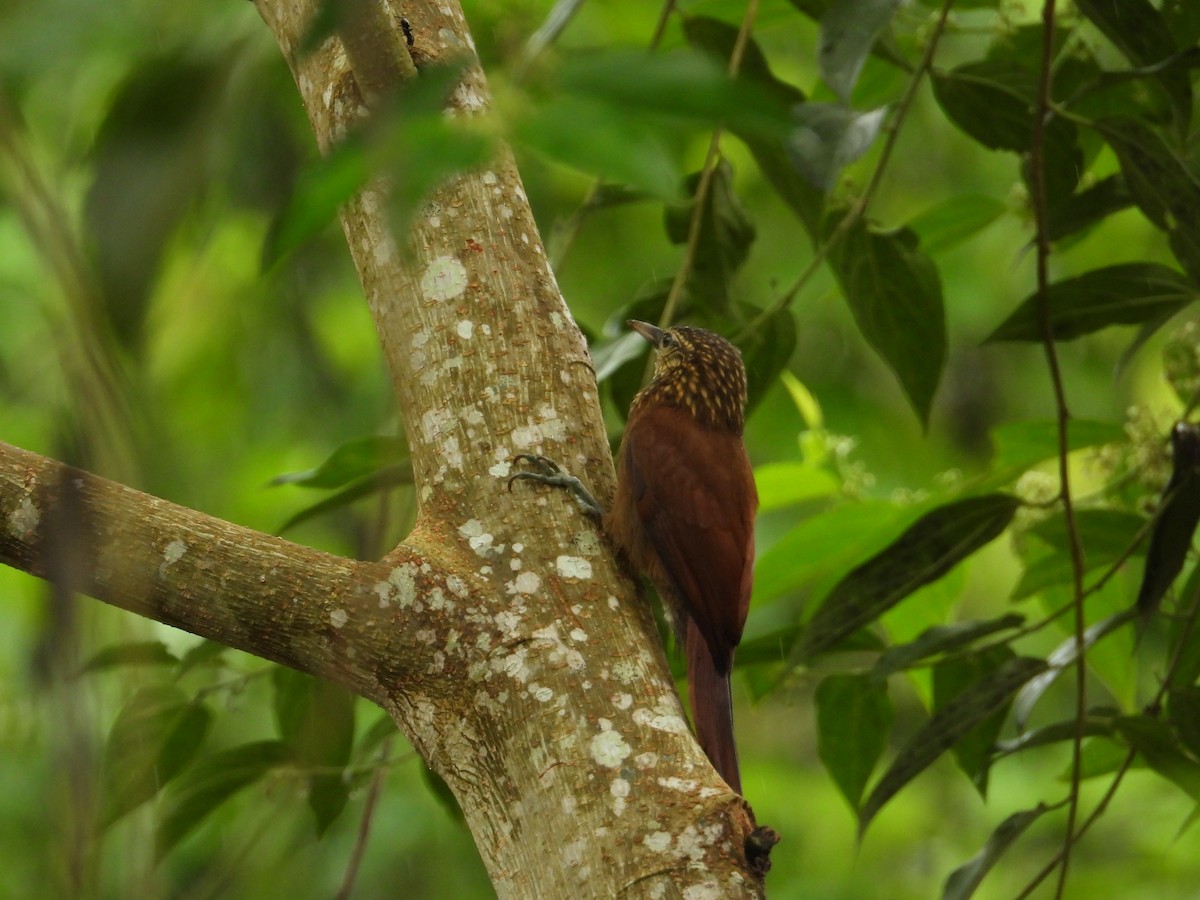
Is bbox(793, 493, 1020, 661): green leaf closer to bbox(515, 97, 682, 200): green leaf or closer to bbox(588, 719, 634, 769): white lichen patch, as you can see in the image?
bbox(588, 719, 634, 769): white lichen patch

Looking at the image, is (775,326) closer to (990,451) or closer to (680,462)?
(680,462)

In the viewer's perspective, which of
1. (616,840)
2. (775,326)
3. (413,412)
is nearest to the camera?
(616,840)

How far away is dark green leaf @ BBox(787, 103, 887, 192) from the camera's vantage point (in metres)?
1.42

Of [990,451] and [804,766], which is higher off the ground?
[990,451]

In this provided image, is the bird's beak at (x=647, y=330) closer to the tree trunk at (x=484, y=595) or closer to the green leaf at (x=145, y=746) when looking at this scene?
the tree trunk at (x=484, y=595)

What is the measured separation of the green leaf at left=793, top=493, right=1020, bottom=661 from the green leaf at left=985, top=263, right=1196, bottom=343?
0.90 feet

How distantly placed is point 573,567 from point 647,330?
Answer: 0.80m

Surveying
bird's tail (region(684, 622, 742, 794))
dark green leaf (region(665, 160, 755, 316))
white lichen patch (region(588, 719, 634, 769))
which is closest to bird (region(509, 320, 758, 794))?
bird's tail (region(684, 622, 742, 794))

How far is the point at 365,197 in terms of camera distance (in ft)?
5.25

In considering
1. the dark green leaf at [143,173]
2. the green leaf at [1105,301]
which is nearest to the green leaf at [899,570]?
the green leaf at [1105,301]

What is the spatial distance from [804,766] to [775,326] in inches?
160

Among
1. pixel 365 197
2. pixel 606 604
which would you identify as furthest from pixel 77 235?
pixel 365 197

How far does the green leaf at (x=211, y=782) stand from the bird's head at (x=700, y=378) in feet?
3.30

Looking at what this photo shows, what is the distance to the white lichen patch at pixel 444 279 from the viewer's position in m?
1.53
